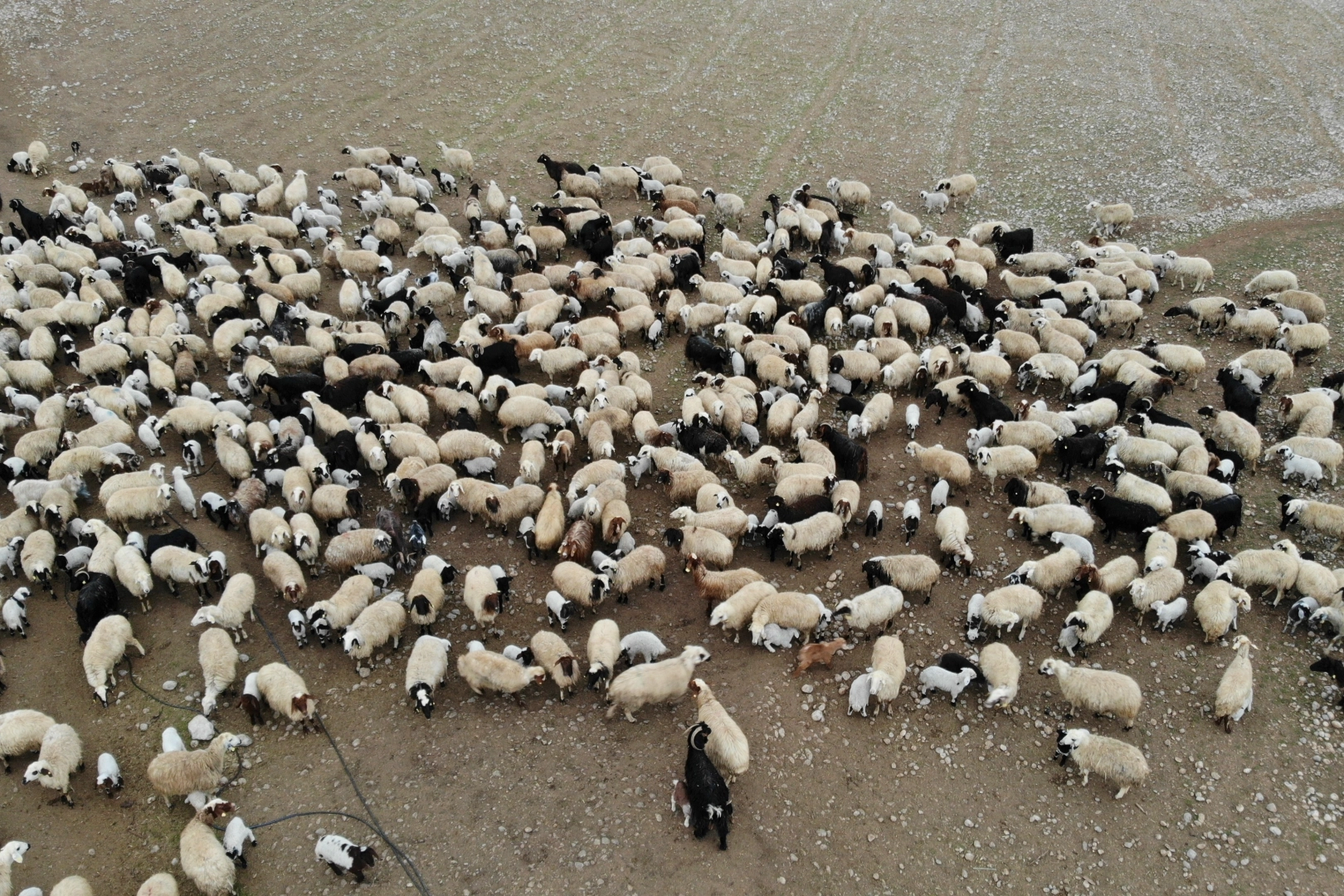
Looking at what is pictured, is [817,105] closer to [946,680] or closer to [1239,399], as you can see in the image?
[1239,399]

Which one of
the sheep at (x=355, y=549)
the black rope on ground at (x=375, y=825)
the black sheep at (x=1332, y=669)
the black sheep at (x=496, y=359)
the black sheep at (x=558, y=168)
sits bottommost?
the black rope on ground at (x=375, y=825)

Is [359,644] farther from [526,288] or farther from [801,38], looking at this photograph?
[801,38]

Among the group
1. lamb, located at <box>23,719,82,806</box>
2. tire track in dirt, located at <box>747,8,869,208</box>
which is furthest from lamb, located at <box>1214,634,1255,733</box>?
tire track in dirt, located at <box>747,8,869,208</box>

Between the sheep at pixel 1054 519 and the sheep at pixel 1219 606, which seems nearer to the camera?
the sheep at pixel 1219 606

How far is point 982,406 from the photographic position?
14.4 meters

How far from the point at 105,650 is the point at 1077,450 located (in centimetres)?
1367

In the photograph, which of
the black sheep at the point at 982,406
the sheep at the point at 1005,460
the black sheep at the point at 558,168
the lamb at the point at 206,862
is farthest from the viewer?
the black sheep at the point at 558,168

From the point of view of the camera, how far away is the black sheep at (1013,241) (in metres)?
18.9

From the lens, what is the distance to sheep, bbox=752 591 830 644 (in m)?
10.5

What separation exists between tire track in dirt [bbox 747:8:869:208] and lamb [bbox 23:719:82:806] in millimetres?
17360

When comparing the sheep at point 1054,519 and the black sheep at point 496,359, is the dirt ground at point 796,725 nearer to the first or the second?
the sheep at point 1054,519

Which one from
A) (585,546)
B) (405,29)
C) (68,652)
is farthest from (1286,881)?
(405,29)

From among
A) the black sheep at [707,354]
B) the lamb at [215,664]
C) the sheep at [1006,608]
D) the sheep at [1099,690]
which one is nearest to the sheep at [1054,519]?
the sheep at [1006,608]

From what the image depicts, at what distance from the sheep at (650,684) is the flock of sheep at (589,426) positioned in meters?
0.04
